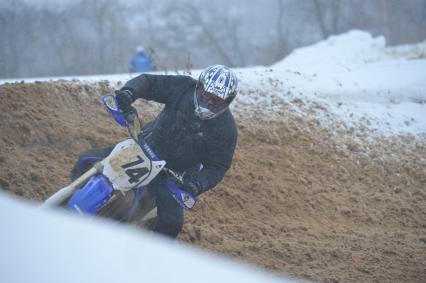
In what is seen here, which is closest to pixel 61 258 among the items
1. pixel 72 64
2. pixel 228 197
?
pixel 228 197

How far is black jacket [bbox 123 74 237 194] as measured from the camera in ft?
17.8

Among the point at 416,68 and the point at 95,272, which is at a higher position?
the point at 95,272

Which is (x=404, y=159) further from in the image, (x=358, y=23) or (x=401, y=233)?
(x=358, y=23)

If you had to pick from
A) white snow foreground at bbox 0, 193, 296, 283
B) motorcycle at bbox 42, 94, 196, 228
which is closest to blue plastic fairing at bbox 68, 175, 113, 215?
motorcycle at bbox 42, 94, 196, 228

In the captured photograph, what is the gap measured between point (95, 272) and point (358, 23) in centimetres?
3463

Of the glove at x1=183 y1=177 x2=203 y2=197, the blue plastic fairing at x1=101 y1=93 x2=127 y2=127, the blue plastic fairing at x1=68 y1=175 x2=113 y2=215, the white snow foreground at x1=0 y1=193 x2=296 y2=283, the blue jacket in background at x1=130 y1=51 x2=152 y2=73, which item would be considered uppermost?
the white snow foreground at x1=0 y1=193 x2=296 y2=283

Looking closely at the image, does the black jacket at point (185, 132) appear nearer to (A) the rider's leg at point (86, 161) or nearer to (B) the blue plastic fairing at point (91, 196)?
(A) the rider's leg at point (86, 161)

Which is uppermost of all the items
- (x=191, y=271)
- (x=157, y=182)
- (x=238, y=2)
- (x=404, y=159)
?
(x=191, y=271)

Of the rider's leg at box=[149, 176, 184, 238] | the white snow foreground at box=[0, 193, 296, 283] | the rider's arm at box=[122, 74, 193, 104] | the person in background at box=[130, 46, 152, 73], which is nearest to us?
the white snow foreground at box=[0, 193, 296, 283]

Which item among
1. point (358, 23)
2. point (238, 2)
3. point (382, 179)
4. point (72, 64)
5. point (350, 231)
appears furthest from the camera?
point (238, 2)

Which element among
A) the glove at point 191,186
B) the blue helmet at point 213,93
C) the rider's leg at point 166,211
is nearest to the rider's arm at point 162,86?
the blue helmet at point 213,93

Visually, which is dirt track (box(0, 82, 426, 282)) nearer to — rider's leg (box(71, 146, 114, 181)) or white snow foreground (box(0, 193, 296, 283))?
rider's leg (box(71, 146, 114, 181))

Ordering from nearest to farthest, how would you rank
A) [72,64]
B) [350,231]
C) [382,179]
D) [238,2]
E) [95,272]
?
[95,272]
[350,231]
[382,179]
[72,64]
[238,2]

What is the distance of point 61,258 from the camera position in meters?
1.97
